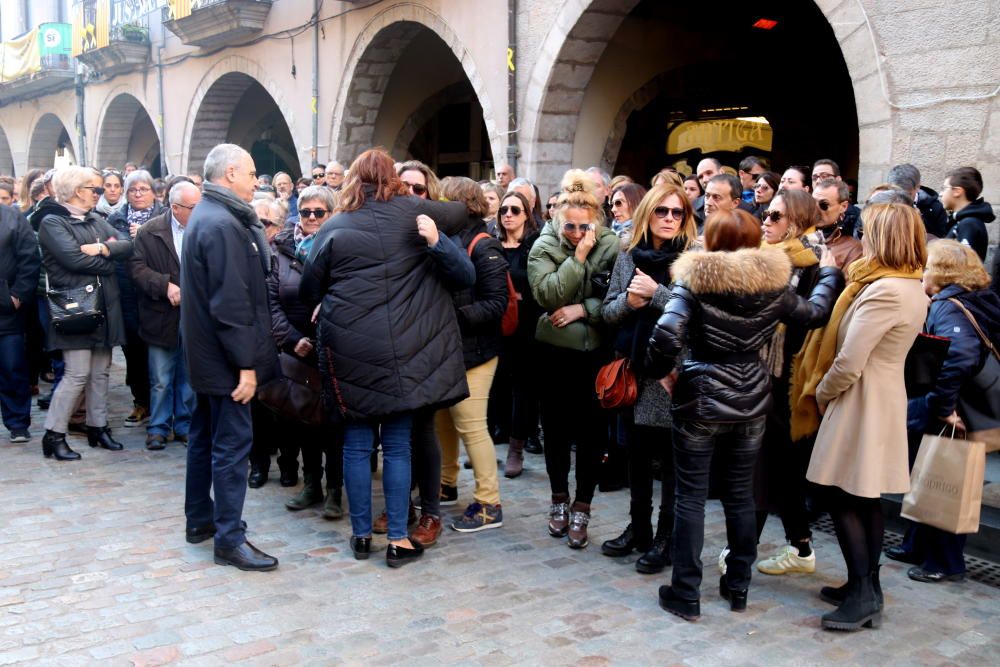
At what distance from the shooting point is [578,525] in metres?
4.87

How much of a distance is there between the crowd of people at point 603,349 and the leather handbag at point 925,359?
0.49 feet

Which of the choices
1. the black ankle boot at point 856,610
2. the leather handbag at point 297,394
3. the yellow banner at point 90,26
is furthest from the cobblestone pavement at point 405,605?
the yellow banner at point 90,26

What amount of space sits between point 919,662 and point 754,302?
5.09 ft

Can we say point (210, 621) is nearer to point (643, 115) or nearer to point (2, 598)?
point (2, 598)

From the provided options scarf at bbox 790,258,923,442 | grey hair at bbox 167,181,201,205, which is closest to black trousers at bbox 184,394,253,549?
grey hair at bbox 167,181,201,205

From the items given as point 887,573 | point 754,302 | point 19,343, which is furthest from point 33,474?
point 887,573

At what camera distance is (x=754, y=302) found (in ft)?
12.4

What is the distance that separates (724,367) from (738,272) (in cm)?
41

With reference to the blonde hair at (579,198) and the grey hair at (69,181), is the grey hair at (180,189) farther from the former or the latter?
the blonde hair at (579,198)

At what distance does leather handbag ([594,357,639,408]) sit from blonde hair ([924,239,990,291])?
1.53m

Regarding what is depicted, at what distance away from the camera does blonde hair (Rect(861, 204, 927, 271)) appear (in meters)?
3.80

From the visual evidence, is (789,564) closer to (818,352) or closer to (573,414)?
(818,352)

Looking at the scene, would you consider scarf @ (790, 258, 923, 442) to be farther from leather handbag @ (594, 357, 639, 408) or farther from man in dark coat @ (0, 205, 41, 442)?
man in dark coat @ (0, 205, 41, 442)

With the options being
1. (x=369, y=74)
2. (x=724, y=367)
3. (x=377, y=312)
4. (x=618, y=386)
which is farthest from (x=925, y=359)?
(x=369, y=74)
